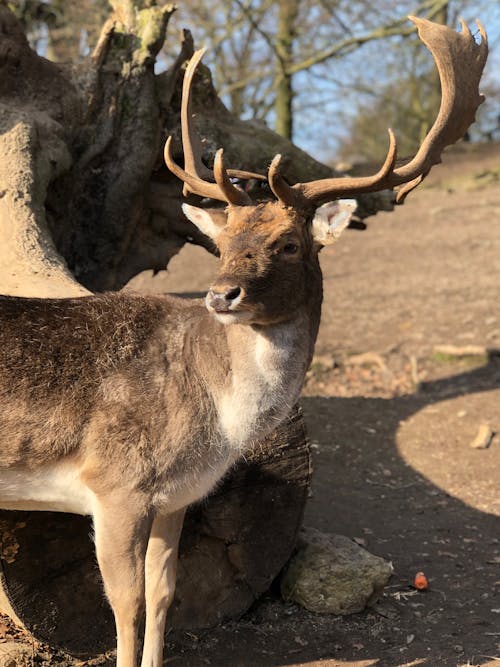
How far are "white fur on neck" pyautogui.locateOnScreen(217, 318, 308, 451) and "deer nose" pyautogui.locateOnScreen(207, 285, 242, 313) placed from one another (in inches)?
17.6

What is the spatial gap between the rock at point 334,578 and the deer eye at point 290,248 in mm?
2220

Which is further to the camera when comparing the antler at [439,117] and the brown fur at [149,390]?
the antler at [439,117]

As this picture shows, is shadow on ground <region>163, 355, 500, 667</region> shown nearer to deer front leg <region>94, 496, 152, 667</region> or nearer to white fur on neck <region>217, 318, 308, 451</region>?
deer front leg <region>94, 496, 152, 667</region>

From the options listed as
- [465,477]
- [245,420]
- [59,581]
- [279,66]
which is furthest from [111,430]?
[279,66]

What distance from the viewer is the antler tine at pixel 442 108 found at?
457cm

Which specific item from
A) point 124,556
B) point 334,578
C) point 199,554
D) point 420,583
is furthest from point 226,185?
point 420,583

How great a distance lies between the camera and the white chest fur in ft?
13.9

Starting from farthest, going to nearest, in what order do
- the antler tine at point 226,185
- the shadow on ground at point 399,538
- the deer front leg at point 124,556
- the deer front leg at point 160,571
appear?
the shadow on ground at point 399,538 < the deer front leg at point 160,571 < the antler tine at point 226,185 < the deer front leg at point 124,556

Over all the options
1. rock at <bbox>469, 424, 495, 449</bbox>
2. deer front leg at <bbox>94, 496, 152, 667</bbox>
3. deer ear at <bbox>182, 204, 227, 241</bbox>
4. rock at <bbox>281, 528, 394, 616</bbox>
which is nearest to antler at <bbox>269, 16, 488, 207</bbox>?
deer ear at <bbox>182, 204, 227, 241</bbox>

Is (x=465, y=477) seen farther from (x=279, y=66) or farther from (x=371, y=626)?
(x=279, y=66)

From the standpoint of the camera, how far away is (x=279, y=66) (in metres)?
19.0

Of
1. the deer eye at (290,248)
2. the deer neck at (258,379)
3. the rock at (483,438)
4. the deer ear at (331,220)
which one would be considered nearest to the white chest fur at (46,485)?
the deer neck at (258,379)

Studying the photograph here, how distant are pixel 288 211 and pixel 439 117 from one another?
1091 mm

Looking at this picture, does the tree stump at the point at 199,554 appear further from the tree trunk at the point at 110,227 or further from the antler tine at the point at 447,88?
the antler tine at the point at 447,88
